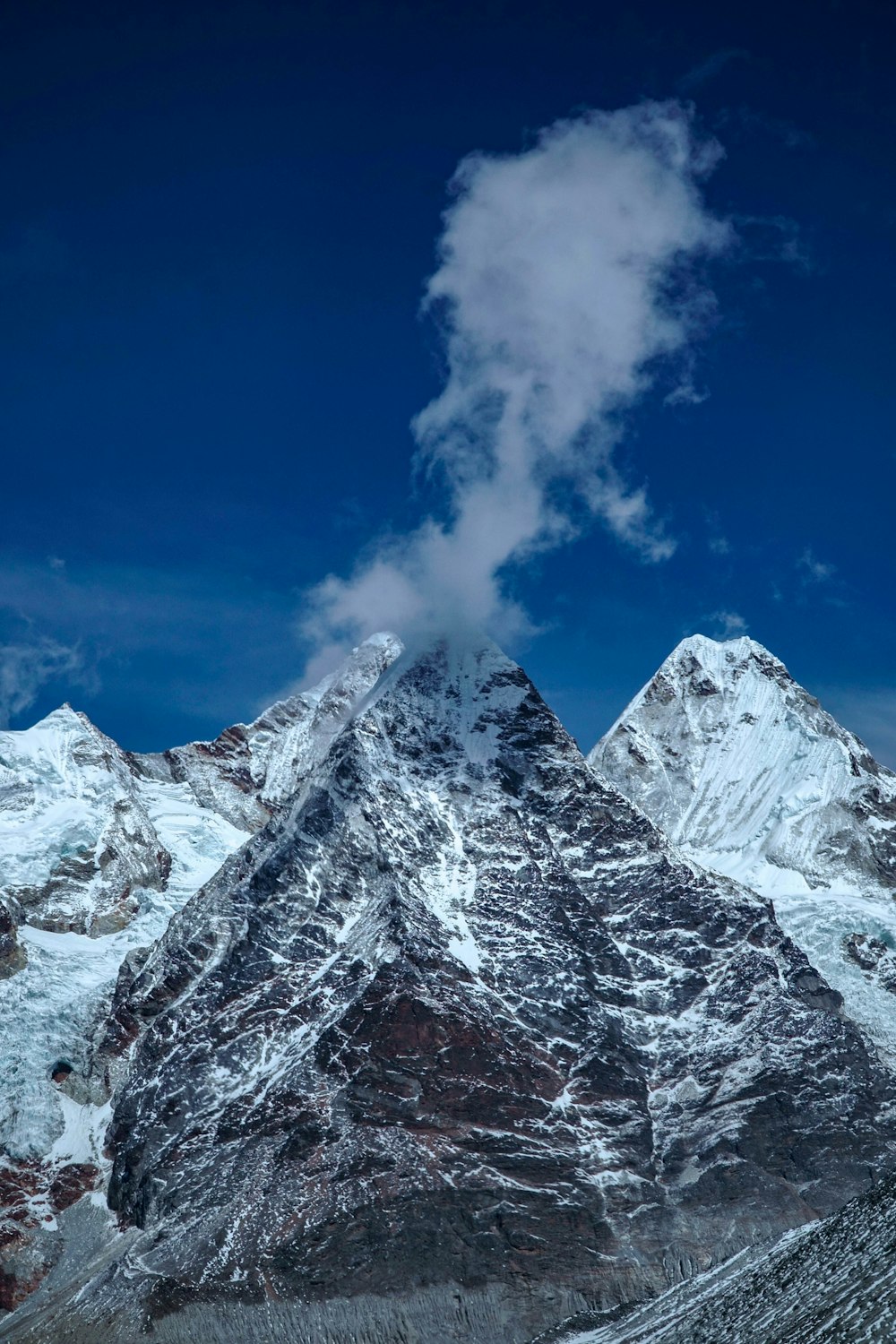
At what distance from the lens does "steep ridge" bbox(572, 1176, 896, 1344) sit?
79.0 meters

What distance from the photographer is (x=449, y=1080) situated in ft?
487

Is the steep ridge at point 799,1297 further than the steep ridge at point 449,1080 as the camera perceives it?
No

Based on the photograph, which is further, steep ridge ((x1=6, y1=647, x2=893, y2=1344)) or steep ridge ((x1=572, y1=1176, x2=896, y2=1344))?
steep ridge ((x1=6, y1=647, x2=893, y2=1344))

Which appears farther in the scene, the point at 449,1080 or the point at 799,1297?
the point at 449,1080

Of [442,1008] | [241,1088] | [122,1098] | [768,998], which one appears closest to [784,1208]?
[768,998]

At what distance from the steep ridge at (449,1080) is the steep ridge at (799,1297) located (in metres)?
10.6

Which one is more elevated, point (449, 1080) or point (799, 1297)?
point (449, 1080)

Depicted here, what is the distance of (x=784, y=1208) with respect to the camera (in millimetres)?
140000

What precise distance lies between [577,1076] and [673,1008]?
65.3 feet

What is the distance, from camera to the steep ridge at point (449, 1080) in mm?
128750

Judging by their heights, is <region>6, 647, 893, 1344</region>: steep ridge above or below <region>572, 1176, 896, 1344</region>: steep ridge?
above

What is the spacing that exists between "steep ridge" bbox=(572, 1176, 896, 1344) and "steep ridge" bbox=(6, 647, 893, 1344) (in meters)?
10.6

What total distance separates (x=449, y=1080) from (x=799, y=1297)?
62.7m

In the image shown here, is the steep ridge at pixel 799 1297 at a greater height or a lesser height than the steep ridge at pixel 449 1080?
lesser
